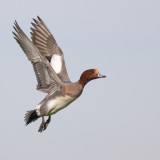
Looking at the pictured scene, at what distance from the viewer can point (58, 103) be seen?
1188 cm

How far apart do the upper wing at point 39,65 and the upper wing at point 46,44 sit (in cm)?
219

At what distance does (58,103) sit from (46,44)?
148 inches

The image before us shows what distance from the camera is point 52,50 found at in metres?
15.3

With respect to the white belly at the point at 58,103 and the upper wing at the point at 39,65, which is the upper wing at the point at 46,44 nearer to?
the upper wing at the point at 39,65

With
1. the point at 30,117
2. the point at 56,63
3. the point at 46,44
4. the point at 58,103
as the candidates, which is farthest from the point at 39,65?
the point at 46,44

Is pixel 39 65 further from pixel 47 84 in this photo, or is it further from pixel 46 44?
pixel 46 44

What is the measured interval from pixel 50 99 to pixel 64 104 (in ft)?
1.26

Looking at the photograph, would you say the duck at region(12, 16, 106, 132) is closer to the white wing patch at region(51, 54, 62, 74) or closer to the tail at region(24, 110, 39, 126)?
the tail at region(24, 110, 39, 126)

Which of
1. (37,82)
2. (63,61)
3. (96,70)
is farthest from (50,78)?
(63,61)

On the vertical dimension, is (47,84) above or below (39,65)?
below

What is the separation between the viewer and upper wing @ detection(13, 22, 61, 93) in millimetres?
11773

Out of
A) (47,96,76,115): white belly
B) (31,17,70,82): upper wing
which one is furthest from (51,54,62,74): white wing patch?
(47,96,76,115): white belly

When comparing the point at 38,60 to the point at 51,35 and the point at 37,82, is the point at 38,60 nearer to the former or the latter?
the point at 37,82

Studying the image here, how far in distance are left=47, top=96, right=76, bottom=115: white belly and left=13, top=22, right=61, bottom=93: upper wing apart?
52 cm
